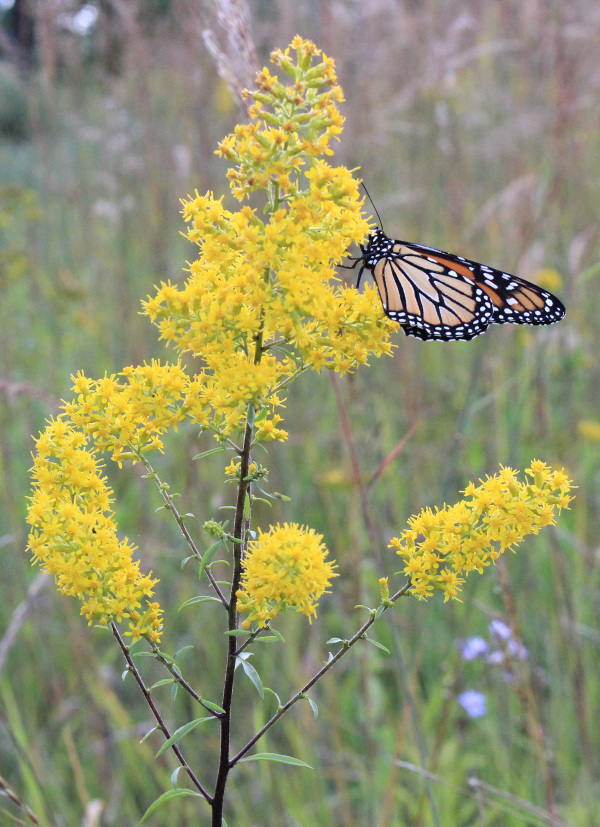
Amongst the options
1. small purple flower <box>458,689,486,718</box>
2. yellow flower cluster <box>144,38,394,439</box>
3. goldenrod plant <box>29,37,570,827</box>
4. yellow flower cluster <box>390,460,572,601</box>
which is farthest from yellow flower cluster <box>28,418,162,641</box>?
small purple flower <box>458,689,486,718</box>

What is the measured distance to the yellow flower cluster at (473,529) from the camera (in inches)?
77.2

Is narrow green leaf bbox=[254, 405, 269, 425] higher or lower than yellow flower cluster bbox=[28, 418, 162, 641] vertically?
higher

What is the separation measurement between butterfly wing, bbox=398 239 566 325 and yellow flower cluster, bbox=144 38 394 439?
116cm

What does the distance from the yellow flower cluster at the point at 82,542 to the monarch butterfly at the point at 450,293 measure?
59.7 inches

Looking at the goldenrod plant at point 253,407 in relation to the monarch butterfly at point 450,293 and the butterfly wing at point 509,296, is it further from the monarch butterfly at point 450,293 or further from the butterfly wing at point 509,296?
the butterfly wing at point 509,296

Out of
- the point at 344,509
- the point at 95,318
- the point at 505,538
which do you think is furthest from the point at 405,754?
the point at 95,318

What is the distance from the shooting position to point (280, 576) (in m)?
1.84

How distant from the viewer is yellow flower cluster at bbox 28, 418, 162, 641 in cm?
187

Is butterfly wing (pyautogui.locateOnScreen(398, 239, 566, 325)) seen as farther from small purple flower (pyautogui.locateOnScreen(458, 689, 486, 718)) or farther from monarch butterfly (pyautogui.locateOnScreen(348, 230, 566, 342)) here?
small purple flower (pyautogui.locateOnScreen(458, 689, 486, 718))

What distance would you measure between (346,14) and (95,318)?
3.63 meters

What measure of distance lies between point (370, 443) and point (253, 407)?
7.81ft

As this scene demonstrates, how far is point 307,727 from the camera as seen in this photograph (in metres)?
3.91

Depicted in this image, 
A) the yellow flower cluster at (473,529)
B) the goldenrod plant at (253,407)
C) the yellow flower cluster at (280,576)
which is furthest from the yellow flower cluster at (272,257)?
the yellow flower cluster at (473,529)

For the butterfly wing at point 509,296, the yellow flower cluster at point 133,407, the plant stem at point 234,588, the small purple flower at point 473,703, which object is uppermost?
the butterfly wing at point 509,296
